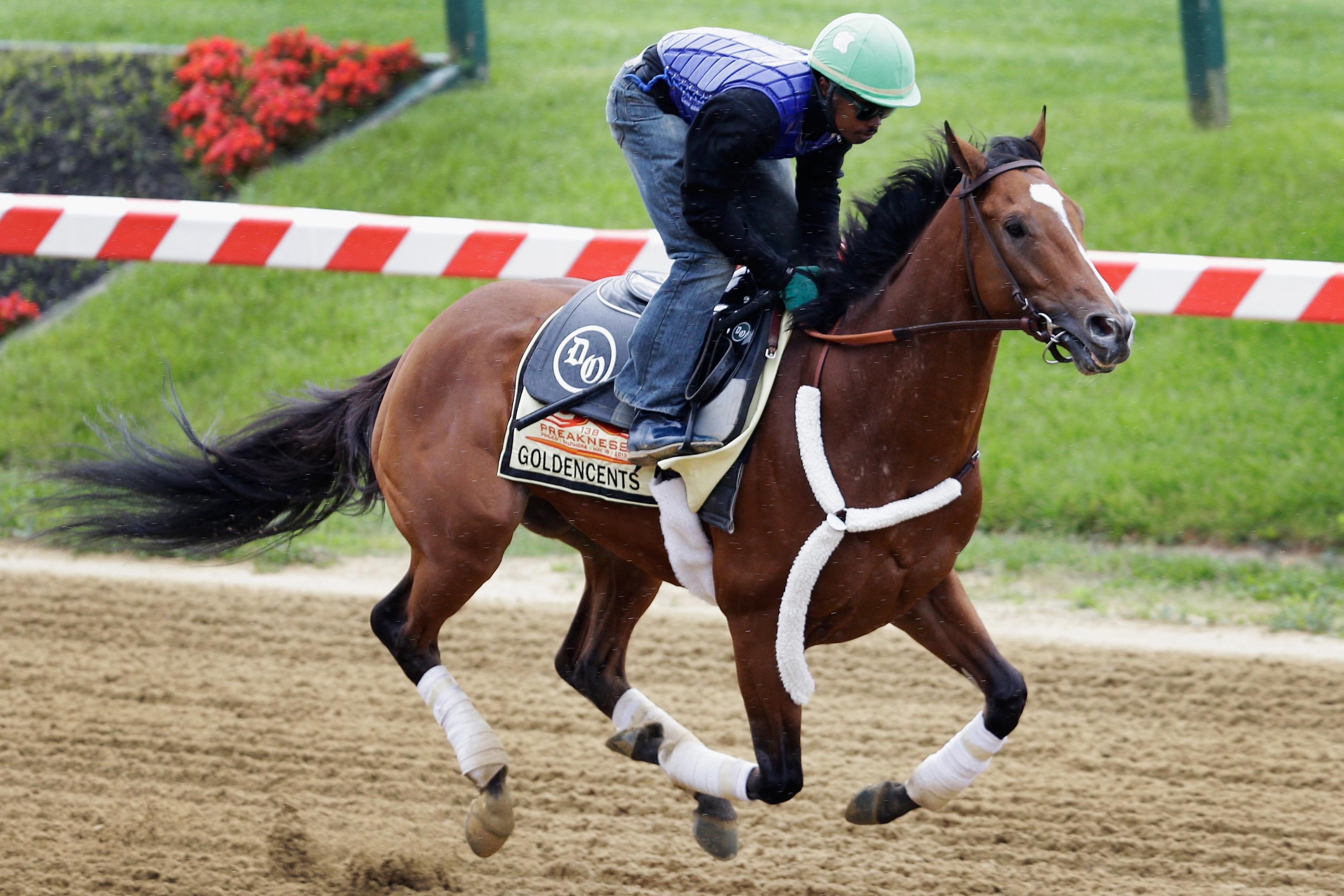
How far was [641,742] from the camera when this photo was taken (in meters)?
4.18

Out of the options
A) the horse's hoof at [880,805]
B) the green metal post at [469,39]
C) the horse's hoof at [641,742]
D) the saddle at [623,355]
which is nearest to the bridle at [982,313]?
the saddle at [623,355]

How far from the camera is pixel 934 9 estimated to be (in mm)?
11844

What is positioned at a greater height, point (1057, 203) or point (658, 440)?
point (1057, 203)

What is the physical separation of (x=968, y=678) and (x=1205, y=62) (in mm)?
7205

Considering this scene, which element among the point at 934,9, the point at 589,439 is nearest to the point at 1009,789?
the point at 589,439

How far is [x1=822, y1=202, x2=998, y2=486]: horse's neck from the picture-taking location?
3.26m

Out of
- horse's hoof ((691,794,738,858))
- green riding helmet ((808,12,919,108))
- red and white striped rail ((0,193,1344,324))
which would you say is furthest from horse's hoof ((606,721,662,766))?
red and white striped rail ((0,193,1344,324))

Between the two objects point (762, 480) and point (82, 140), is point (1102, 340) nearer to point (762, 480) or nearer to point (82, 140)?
point (762, 480)

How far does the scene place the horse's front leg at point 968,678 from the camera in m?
3.68

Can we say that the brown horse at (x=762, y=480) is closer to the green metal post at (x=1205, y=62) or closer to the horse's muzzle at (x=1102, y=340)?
the horse's muzzle at (x=1102, y=340)

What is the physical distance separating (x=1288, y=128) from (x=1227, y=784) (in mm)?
6451

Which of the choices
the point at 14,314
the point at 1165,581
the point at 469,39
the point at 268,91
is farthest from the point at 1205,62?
the point at 14,314

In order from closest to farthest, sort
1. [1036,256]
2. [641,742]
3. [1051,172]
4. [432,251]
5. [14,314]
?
[1036,256], [641,742], [432,251], [1051,172], [14,314]

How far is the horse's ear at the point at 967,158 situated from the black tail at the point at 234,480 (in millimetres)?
2167
